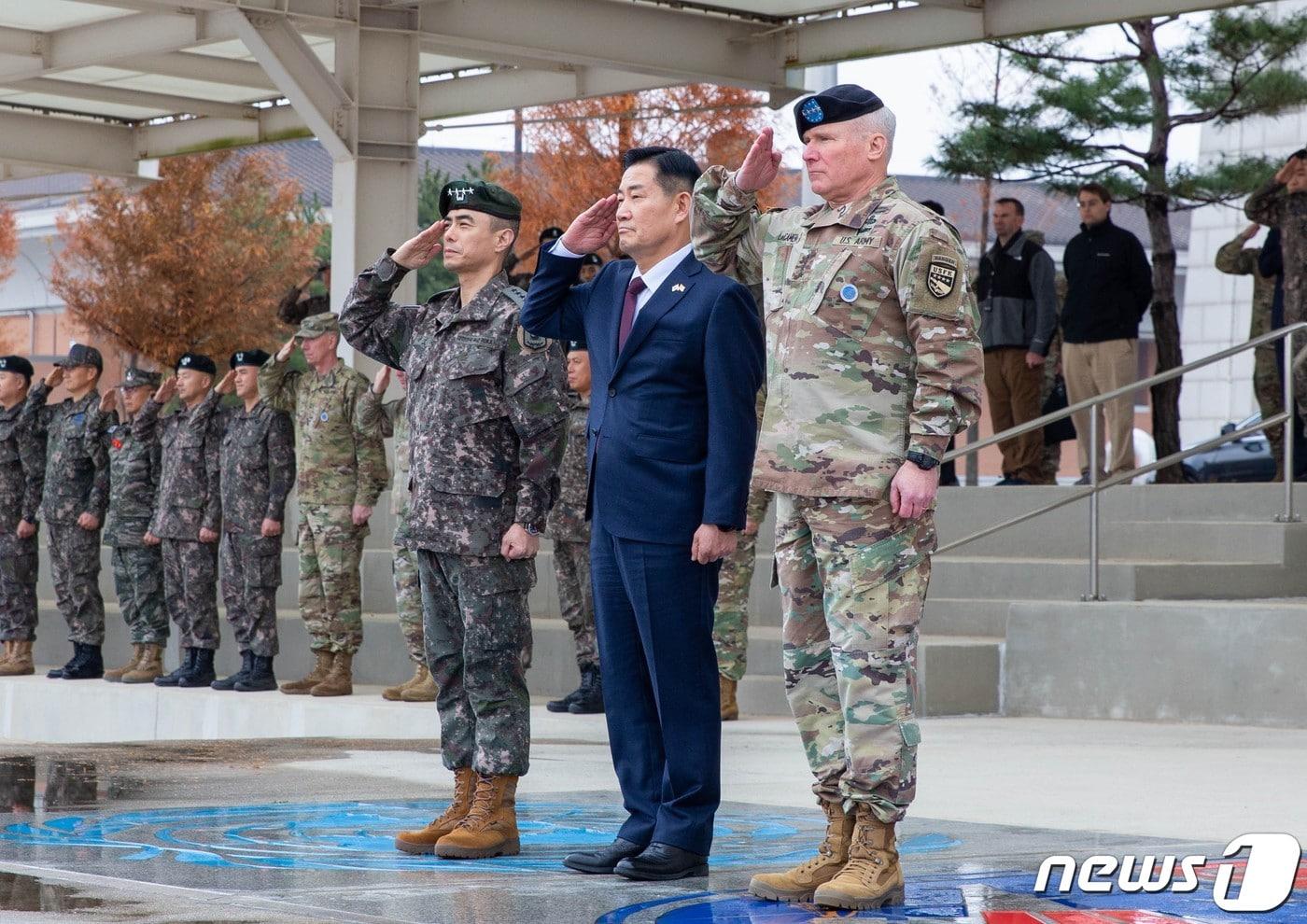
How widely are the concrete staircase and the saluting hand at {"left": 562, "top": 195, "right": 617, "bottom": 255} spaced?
188 inches

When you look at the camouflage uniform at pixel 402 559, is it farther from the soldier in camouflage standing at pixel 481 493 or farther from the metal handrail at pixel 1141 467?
the soldier in camouflage standing at pixel 481 493

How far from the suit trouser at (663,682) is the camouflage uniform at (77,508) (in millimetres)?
8659

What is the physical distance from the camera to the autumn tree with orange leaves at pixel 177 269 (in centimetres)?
3266

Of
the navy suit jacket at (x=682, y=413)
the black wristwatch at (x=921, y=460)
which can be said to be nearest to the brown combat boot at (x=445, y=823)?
the navy suit jacket at (x=682, y=413)

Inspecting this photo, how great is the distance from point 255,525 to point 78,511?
6.93 feet

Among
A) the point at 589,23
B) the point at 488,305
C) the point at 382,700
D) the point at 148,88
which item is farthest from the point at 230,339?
the point at 488,305

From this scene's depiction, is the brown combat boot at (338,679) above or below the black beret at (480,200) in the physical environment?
below

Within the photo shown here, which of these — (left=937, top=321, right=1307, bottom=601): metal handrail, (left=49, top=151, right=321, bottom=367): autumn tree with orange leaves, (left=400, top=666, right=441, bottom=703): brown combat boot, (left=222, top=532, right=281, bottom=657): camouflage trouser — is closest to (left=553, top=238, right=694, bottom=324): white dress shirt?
(left=937, top=321, right=1307, bottom=601): metal handrail

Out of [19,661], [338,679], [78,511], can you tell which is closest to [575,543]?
[338,679]

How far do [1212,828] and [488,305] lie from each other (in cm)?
269

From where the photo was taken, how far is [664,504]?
4.88 metres

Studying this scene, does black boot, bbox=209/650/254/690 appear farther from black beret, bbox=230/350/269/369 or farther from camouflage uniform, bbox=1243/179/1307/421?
camouflage uniform, bbox=1243/179/1307/421

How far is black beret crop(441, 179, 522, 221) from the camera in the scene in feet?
17.9

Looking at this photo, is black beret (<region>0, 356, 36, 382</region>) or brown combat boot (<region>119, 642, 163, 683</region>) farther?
black beret (<region>0, 356, 36, 382</region>)
